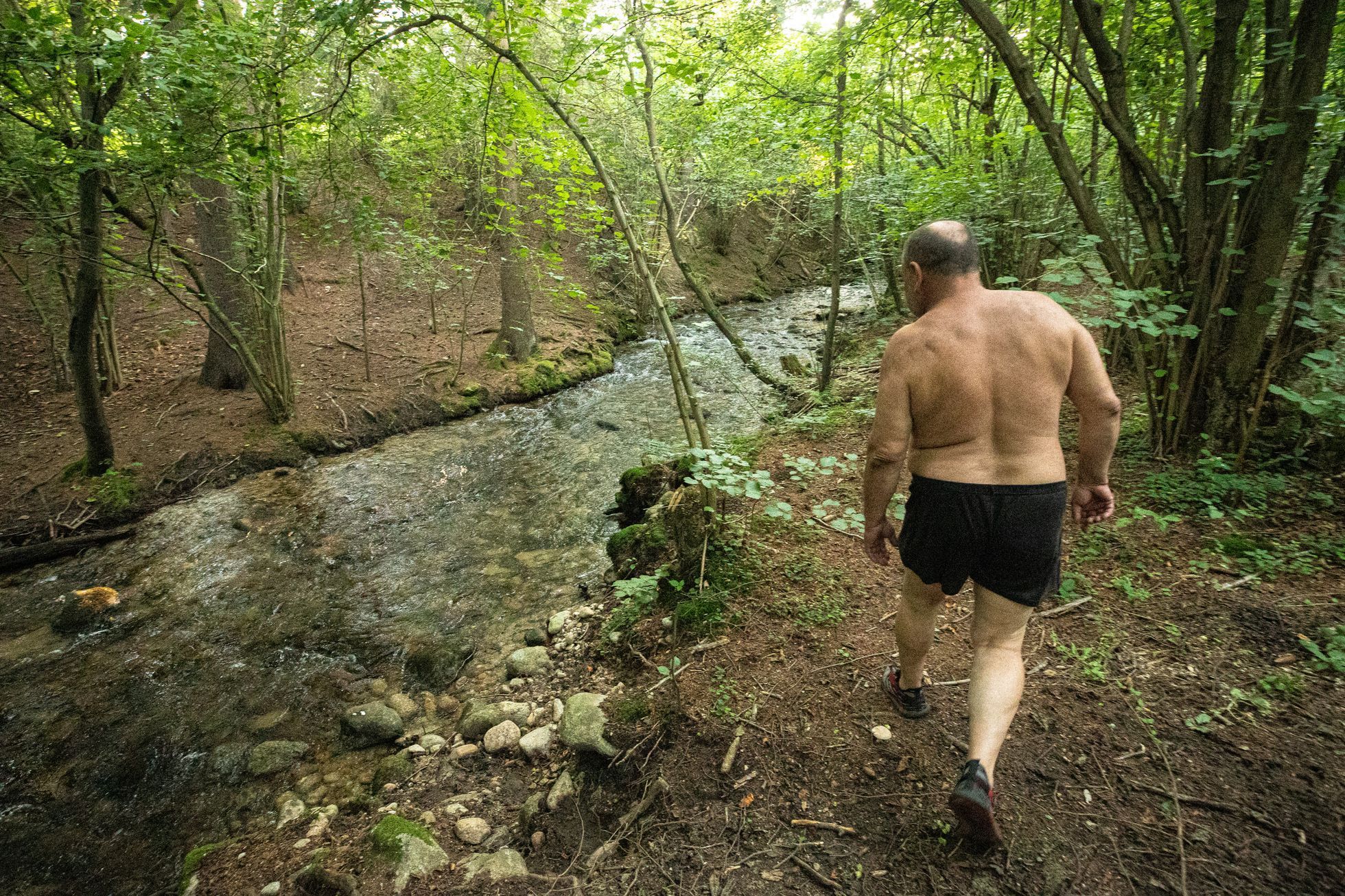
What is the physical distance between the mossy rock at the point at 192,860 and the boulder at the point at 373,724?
79cm

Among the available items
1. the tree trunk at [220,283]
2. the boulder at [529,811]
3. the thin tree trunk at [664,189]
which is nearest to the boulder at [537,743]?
the boulder at [529,811]

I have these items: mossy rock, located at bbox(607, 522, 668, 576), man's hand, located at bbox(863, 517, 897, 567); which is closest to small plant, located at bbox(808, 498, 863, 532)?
man's hand, located at bbox(863, 517, 897, 567)

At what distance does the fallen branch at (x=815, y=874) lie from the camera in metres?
1.93

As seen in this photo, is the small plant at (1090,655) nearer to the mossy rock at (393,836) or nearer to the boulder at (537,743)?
the boulder at (537,743)

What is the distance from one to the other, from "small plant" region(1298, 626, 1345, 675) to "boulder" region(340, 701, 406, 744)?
187 inches

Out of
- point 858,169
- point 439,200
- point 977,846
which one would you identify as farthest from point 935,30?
point 439,200

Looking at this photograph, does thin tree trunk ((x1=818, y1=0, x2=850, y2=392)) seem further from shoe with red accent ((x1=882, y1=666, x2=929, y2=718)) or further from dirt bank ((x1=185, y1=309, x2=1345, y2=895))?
shoe with red accent ((x1=882, y1=666, x2=929, y2=718))

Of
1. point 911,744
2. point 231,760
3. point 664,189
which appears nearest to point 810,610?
point 911,744

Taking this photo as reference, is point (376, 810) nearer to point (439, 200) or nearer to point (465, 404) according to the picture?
point (465, 404)

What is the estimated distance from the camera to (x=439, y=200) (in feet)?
52.3

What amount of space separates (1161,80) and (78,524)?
10.9 metres

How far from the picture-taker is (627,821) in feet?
7.77

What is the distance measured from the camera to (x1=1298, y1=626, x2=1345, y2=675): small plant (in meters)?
2.31

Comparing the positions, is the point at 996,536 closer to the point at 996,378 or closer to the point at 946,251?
the point at 996,378
